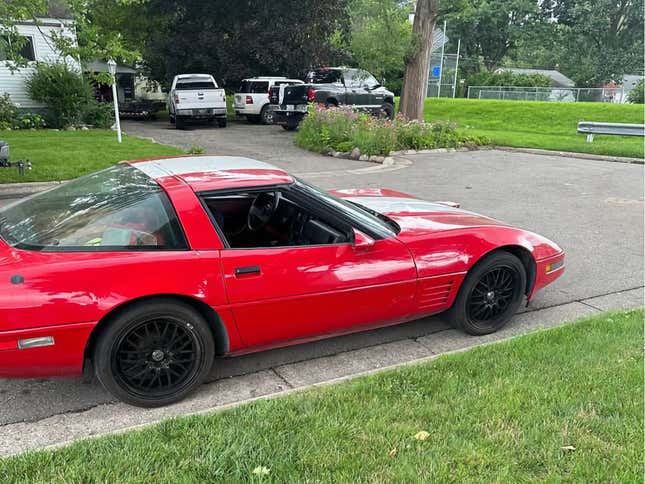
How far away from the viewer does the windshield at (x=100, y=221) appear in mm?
2977

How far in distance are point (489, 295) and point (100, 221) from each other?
9.11ft

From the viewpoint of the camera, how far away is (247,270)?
124 inches

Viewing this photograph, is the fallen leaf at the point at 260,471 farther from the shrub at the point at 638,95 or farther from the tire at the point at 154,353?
the shrub at the point at 638,95

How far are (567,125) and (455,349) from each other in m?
21.5

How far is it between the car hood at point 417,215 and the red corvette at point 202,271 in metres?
0.03

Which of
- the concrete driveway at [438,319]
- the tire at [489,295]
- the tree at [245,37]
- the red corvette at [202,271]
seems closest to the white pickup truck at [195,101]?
the tree at [245,37]

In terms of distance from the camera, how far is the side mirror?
3.46 meters

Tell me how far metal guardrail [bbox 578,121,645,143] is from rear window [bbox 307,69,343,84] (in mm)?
8555

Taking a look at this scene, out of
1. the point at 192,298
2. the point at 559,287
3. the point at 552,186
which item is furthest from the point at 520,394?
the point at 552,186

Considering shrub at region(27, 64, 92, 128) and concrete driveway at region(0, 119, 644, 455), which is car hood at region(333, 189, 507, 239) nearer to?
concrete driveway at region(0, 119, 644, 455)

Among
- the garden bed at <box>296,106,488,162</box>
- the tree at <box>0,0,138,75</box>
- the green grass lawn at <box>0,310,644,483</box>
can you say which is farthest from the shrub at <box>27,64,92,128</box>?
the green grass lawn at <box>0,310,644,483</box>

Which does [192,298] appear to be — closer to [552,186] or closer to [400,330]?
[400,330]

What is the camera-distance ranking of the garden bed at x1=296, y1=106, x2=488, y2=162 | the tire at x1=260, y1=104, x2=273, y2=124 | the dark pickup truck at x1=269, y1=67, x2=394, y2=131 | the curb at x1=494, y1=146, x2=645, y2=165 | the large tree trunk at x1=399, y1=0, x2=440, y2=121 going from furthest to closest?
the tire at x1=260, y1=104, x2=273, y2=124 → the dark pickup truck at x1=269, y1=67, x2=394, y2=131 → the large tree trunk at x1=399, y1=0, x2=440, y2=121 → the curb at x1=494, y1=146, x2=645, y2=165 → the garden bed at x1=296, y1=106, x2=488, y2=162

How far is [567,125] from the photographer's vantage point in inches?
885
